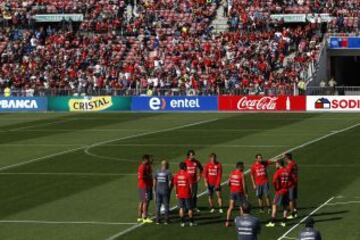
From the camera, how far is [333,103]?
6869 centimetres

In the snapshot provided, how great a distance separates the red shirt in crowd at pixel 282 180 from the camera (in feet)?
88.2

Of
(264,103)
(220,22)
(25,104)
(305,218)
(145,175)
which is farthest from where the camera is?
(220,22)

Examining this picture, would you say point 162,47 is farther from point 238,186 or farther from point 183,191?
point 183,191

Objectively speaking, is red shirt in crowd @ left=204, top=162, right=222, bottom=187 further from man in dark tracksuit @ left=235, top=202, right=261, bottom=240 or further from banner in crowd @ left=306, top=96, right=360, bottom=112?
banner in crowd @ left=306, top=96, right=360, bottom=112

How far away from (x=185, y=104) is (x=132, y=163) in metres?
32.1

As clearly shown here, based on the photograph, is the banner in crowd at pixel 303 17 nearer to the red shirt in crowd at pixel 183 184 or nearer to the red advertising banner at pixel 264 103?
the red advertising banner at pixel 264 103

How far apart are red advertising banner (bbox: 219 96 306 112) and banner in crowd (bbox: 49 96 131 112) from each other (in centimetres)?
793

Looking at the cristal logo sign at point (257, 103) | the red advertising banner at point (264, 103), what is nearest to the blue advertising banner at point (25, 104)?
the red advertising banner at point (264, 103)

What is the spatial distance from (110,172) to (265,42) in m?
42.1

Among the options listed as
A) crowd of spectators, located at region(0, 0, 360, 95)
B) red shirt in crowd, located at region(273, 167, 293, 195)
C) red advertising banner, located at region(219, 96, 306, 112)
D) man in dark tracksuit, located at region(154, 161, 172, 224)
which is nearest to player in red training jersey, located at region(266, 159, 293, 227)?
red shirt in crowd, located at region(273, 167, 293, 195)

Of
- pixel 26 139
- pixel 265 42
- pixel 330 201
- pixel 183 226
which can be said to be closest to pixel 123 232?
pixel 183 226

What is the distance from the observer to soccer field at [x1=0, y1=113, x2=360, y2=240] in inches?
1044

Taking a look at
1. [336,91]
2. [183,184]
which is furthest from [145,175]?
[336,91]

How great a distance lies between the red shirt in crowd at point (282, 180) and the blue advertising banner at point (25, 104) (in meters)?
50.1
